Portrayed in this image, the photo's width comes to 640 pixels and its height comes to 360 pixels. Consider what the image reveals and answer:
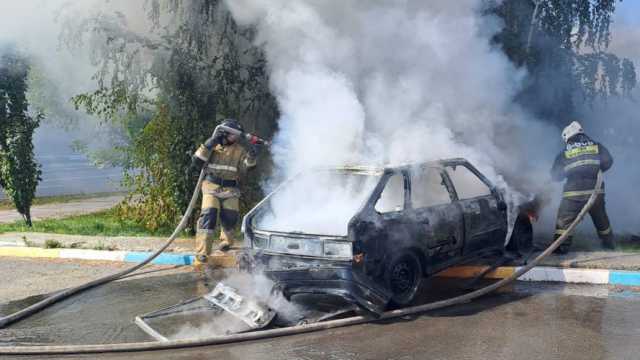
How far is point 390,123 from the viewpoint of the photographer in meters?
7.76

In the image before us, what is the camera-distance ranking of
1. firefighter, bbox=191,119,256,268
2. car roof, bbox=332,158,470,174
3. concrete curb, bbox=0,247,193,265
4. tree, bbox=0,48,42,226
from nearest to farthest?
car roof, bbox=332,158,470,174 < firefighter, bbox=191,119,256,268 < concrete curb, bbox=0,247,193,265 < tree, bbox=0,48,42,226

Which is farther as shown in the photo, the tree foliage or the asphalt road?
the tree foliage

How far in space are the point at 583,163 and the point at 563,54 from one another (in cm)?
291

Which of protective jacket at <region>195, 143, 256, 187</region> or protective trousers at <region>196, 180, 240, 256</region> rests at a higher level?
protective jacket at <region>195, 143, 256, 187</region>

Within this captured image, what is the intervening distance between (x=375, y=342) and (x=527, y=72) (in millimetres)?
6280

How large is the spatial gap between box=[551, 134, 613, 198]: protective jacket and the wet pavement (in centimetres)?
159

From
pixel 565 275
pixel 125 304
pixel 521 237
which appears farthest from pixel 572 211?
pixel 125 304

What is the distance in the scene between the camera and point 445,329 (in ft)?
18.6

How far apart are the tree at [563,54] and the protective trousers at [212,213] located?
4788 mm

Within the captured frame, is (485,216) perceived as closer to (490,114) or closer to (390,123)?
(390,123)

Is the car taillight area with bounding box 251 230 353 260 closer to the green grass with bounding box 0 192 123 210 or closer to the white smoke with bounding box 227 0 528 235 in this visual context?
the white smoke with bounding box 227 0 528 235

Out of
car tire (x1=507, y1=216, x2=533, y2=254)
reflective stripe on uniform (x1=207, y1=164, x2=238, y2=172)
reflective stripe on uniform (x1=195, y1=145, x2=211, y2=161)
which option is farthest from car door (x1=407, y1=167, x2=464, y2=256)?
reflective stripe on uniform (x1=195, y1=145, x2=211, y2=161)

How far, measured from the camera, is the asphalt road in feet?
16.7

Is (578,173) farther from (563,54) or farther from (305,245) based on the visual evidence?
(305,245)
